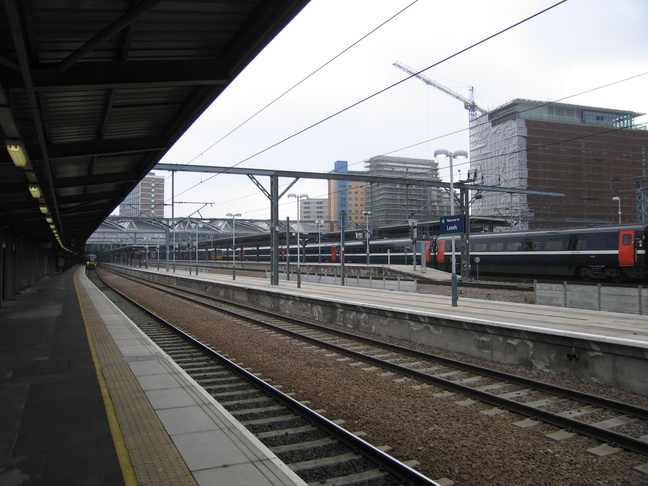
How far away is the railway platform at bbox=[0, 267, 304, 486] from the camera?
4.32 meters

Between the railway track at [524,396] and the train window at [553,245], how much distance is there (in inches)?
756

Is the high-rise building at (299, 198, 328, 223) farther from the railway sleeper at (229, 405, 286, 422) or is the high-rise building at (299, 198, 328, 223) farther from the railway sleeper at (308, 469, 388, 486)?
the railway sleeper at (308, 469, 388, 486)

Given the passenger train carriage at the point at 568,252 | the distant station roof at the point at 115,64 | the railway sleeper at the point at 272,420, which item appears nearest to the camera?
the distant station roof at the point at 115,64

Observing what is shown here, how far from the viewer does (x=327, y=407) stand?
6977mm

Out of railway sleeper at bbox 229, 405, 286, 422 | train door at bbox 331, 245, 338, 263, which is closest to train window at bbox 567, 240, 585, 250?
railway sleeper at bbox 229, 405, 286, 422

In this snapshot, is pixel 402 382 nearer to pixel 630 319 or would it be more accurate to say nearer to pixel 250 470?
pixel 250 470

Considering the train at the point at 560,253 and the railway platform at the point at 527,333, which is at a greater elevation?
the train at the point at 560,253

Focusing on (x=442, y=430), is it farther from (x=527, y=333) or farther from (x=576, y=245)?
(x=576, y=245)

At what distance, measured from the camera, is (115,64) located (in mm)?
6426

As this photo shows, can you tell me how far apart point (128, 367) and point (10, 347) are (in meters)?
3.87

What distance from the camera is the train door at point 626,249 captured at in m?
22.5

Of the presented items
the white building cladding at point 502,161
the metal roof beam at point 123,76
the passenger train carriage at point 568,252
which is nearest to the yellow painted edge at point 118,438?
the metal roof beam at point 123,76

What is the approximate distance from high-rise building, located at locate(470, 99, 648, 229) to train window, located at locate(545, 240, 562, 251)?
130 feet

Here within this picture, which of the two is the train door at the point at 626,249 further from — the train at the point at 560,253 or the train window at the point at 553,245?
the train window at the point at 553,245
